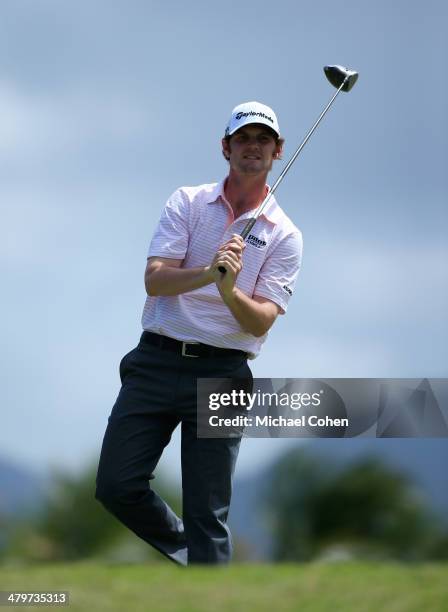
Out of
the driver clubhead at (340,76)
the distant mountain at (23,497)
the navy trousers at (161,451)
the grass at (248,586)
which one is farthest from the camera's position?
the distant mountain at (23,497)

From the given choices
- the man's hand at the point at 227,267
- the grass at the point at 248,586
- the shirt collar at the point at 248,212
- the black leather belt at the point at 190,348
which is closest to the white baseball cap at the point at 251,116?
the shirt collar at the point at 248,212

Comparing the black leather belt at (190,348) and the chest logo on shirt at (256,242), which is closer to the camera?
→ the black leather belt at (190,348)

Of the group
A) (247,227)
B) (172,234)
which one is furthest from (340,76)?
(172,234)

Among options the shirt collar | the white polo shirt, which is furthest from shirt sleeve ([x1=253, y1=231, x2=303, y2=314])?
the shirt collar

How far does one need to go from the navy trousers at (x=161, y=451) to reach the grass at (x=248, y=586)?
0.65 metres

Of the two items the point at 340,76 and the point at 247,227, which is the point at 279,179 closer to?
the point at 247,227

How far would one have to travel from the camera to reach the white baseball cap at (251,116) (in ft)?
16.1

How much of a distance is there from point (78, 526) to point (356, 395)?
280 inches

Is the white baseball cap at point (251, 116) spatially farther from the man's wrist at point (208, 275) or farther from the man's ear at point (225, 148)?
the man's wrist at point (208, 275)

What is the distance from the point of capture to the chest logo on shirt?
195 inches

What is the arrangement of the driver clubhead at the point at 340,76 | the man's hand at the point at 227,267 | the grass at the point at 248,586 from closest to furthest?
1. the grass at the point at 248,586
2. the man's hand at the point at 227,267
3. the driver clubhead at the point at 340,76

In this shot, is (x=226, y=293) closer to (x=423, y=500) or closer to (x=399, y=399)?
(x=399, y=399)

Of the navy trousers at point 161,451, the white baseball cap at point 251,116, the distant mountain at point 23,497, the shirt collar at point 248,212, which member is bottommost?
the distant mountain at point 23,497

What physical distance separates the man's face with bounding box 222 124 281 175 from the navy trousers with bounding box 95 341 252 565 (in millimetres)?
840
